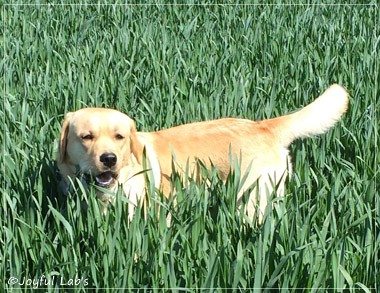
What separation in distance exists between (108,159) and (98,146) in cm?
9

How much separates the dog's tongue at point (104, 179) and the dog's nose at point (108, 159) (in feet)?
0.20

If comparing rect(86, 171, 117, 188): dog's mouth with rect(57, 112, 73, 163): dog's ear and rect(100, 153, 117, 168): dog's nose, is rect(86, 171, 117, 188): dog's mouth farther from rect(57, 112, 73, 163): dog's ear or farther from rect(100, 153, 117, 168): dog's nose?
rect(57, 112, 73, 163): dog's ear

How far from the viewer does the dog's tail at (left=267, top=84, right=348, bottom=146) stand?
4.30m

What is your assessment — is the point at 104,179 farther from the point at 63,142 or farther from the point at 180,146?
the point at 180,146

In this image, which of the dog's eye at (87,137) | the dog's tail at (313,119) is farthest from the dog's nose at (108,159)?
the dog's tail at (313,119)

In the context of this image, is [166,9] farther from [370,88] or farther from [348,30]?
[370,88]

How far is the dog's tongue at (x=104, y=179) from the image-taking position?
3850mm

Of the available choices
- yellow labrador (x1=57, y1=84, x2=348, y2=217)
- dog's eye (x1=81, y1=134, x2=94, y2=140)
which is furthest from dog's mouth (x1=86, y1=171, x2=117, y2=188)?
dog's eye (x1=81, y1=134, x2=94, y2=140)

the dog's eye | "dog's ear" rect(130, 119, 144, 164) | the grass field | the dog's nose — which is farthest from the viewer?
"dog's ear" rect(130, 119, 144, 164)

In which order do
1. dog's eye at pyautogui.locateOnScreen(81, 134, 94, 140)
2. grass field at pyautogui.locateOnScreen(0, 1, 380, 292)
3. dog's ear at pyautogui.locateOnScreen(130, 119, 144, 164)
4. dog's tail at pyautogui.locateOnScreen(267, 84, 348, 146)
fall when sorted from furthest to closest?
dog's tail at pyautogui.locateOnScreen(267, 84, 348, 146)
dog's ear at pyautogui.locateOnScreen(130, 119, 144, 164)
dog's eye at pyautogui.locateOnScreen(81, 134, 94, 140)
grass field at pyautogui.locateOnScreen(0, 1, 380, 292)

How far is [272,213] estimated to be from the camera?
133 inches

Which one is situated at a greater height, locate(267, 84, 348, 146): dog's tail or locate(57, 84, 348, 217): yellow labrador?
locate(267, 84, 348, 146): dog's tail

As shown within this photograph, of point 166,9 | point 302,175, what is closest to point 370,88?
point 302,175

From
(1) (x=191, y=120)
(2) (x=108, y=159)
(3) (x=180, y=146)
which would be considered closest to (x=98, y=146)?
(2) (x=108, y=159)
